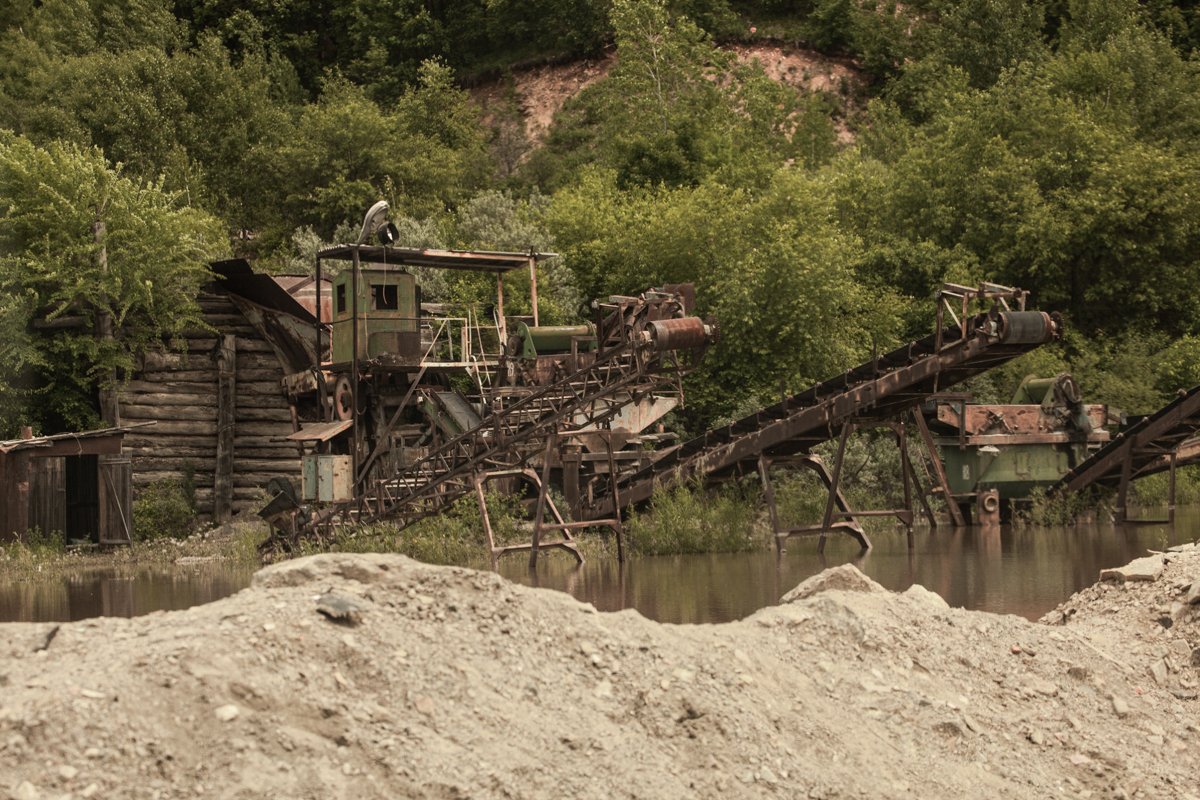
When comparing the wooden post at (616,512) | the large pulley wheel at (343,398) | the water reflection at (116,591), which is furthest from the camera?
the large pulley wheel at (343,398)

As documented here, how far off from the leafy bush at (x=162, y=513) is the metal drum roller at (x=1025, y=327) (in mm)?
15882

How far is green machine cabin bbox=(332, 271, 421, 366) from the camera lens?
26.8 metres

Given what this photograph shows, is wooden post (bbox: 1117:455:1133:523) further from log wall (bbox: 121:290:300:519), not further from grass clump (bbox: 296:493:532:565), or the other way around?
log wall (bbox: 121:290:300:519)

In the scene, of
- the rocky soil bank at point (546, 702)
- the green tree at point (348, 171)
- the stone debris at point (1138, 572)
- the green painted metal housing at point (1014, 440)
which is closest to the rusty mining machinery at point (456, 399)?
the green painted metal housing at point (1014, 440)

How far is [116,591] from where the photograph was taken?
64.2 ft

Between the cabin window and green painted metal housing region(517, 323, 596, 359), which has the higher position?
the cabin window

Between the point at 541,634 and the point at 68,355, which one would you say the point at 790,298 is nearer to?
the point at 68,355

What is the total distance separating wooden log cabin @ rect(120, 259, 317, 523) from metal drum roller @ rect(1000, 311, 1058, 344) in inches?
558

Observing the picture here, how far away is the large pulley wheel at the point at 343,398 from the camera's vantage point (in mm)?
28141

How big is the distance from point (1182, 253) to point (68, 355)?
29.1m

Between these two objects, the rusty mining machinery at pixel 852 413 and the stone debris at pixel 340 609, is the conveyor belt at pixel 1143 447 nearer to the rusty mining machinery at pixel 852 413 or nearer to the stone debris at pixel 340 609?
the rusty mining machinery at pixel 852 413

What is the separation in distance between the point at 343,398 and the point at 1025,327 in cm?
1214

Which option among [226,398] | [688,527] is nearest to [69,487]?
[226,398]

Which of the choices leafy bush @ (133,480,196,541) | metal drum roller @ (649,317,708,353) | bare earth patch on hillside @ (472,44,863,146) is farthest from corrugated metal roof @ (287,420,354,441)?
bare earth patch on hillside @ (472,44,863,146)
